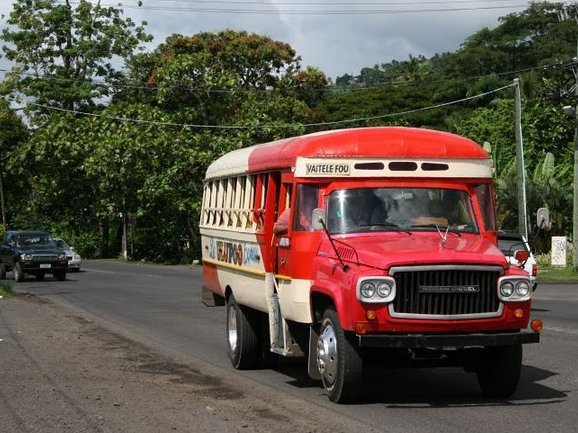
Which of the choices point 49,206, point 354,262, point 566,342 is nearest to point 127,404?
point 354,262

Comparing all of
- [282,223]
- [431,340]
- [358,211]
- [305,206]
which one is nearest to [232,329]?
[282,223]

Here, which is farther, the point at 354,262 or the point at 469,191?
the point at 469,191

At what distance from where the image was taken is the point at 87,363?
13.1 meters

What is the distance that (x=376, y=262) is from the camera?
29.6ft

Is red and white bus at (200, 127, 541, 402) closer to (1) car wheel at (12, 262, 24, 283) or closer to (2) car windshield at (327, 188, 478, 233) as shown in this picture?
(2) car windshield at (327, 188, 478, 233)

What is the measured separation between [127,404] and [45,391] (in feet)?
4.15

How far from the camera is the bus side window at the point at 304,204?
33.8 ft

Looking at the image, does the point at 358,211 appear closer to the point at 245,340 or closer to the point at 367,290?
the point at 367,290

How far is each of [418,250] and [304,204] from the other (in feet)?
5.17

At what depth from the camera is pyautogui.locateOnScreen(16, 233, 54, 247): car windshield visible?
120 feet

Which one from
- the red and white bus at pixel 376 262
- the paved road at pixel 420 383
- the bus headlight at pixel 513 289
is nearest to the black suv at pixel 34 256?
the paved road at pixel 420 383

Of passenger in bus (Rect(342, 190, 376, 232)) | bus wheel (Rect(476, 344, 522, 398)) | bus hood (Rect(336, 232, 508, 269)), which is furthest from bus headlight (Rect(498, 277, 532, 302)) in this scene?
passenger in bus (Rect(342, 190, 376, 232))

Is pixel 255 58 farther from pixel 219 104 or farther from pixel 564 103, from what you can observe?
pixel 564 103

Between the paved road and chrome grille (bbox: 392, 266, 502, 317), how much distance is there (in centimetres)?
93
